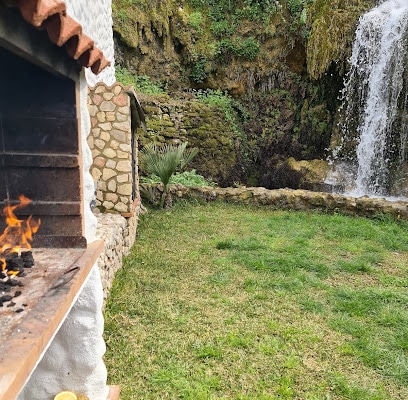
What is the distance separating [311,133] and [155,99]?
4.97 meters

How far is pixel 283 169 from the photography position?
33.7 ft

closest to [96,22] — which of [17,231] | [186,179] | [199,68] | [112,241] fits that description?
[112,241]

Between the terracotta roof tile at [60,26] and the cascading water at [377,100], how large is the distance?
30.7 feet

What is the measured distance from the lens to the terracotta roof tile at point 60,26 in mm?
1083

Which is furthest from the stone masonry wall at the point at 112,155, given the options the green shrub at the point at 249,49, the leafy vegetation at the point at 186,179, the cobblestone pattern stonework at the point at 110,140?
the green shrub at the point at 249,49

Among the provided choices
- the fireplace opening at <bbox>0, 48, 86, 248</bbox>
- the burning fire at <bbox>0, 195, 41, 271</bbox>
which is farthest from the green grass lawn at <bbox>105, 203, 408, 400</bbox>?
the fireplace opening at <bbox>0, 48, 86, 248</bbox>

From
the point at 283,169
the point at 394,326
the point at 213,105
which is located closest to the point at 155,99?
Answer: the point at 213,105

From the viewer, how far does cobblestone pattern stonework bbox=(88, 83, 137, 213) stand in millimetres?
4766

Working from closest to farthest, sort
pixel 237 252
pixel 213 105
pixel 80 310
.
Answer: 1. pixel 80 310
2. pixel 237 252
3. pixel 213 105

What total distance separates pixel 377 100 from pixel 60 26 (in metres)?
10.6

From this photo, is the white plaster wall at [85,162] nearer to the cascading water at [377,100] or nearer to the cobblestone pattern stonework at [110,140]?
the cobblestone pattern stonework at [110,140]

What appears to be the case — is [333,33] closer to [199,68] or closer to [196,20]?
[199,68]

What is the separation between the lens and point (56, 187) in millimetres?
1899

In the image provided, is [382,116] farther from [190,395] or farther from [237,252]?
[190,395]
